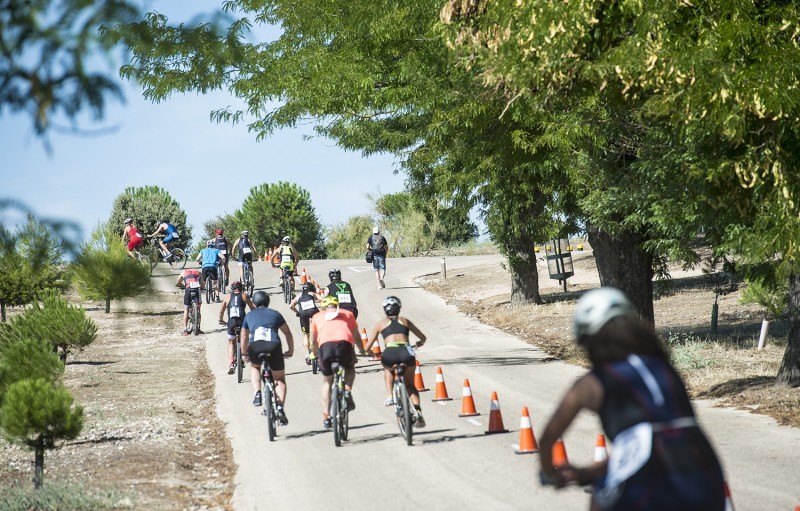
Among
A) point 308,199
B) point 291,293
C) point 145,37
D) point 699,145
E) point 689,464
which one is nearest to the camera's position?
point 689,464

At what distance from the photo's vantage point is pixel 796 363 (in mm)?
15414

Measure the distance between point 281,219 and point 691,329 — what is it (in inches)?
2471

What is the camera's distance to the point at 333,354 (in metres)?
13.3

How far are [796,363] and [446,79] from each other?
284 inches

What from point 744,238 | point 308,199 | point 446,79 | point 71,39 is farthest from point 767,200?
point 308,199

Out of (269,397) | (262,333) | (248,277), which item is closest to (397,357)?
(269,397)

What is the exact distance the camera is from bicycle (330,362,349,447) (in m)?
12.8

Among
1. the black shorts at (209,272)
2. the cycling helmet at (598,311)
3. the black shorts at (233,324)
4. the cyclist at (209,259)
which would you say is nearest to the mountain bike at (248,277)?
the black shorts at (209,272)

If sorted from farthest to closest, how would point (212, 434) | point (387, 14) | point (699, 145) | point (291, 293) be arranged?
point (291, 293) < point (387, 14) < point (212, 434) < point (699, 145)

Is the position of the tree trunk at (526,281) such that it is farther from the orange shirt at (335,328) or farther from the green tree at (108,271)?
the green tree at (108,271)

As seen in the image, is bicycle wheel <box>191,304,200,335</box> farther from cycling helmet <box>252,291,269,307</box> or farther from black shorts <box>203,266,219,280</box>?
cycling helmet <box>252,291,269,307</box>

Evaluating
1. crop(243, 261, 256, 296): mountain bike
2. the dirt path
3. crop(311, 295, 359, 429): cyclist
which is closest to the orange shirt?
crop(311, 295, 359, 429): cyclist

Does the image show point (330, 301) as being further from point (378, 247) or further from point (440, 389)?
point (378, 247)

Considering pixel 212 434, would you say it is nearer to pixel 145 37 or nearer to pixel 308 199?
pixel 145 37
